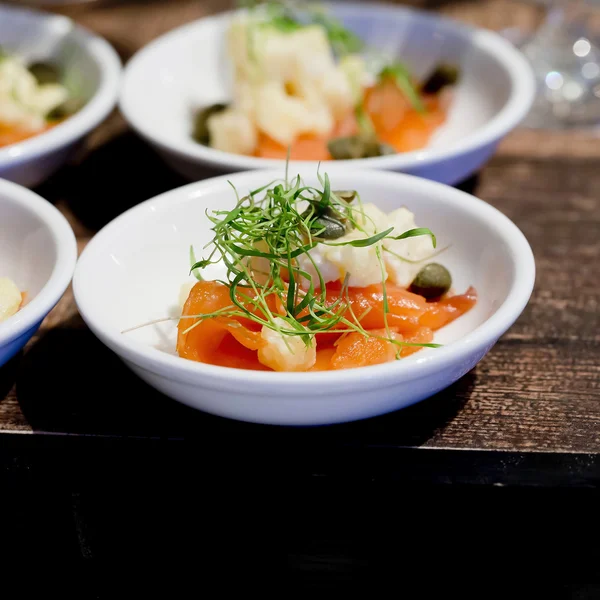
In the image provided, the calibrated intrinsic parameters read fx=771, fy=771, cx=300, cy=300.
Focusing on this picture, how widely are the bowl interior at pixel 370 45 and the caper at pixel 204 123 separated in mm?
34

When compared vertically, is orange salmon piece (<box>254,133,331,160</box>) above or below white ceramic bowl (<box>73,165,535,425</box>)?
below

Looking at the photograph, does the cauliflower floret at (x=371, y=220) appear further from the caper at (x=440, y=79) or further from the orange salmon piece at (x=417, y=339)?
the caper at (x=440, y=79)

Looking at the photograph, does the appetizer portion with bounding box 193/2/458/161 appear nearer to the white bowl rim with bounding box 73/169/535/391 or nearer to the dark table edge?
the white bowl rim with bounding box 73/169/535/391

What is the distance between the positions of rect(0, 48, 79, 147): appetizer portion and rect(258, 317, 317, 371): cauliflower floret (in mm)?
1116

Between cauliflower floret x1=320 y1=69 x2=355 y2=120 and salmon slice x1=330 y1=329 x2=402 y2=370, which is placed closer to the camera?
salmon slice x1=330 y1=329 x2=402 y2=370

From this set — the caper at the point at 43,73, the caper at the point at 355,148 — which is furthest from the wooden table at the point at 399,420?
the caper at the point at 43,73

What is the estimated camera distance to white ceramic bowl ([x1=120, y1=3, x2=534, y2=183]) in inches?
67.4

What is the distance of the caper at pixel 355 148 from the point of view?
1.77 meters

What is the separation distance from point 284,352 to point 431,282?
36cm

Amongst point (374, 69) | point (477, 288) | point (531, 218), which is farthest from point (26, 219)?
point (374, 69)

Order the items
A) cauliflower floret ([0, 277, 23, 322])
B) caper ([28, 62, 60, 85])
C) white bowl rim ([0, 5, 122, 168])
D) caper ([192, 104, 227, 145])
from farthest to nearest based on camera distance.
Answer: caper ([28, 62, 60, 85]) → caper ([192, 104, 227, 145]) → white bowl rim ([0, 5, 122, 168]) → cauliflower floret ([0, 277, 23, 322])

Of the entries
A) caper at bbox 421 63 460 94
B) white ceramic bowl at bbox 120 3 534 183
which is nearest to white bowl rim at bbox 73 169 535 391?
white ceramic bowl at bbox 120 3 534 183

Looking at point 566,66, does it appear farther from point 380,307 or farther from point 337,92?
point 380,307

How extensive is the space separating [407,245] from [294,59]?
0.86 m
